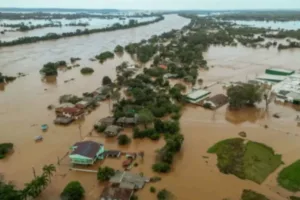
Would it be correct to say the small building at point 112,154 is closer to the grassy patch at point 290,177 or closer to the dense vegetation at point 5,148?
the dense vegetation at point 5,148

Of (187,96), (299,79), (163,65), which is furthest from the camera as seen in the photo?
(163,65)

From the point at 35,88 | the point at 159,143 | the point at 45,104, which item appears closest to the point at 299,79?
the point at 159,143

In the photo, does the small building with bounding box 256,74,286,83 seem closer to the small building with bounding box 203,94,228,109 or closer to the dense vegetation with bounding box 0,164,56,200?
the small building with bounding box 203,94,228,109

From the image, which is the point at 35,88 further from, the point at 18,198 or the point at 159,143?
the point at 18,198

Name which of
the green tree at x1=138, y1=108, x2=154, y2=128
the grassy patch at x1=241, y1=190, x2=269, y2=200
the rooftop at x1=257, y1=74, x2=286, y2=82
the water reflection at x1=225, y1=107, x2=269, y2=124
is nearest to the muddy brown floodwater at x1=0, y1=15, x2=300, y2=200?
the water reflection at x1=225, y1=107, x2=269, y2=124

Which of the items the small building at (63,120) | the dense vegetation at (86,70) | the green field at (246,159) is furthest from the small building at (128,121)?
the dense vegetation at (86,70)
